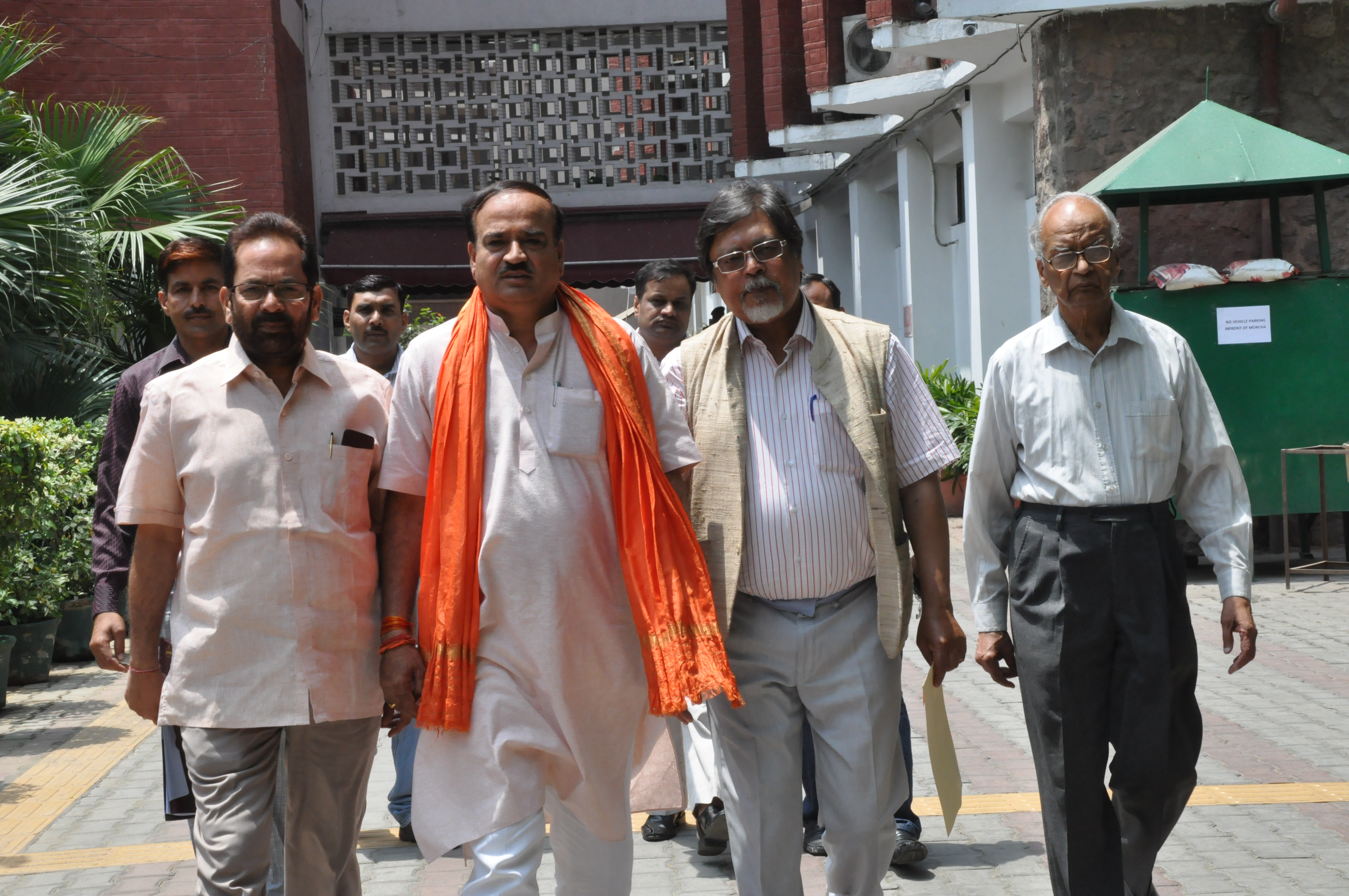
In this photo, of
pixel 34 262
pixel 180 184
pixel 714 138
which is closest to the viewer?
pixel 34 262

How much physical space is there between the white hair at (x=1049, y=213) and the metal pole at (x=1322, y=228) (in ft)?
20.0

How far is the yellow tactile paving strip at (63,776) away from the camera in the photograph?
18.2 feet

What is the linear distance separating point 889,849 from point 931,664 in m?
0.48

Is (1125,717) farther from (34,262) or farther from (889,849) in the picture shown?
(34,262)

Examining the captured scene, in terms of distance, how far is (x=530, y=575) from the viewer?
10.7 ft

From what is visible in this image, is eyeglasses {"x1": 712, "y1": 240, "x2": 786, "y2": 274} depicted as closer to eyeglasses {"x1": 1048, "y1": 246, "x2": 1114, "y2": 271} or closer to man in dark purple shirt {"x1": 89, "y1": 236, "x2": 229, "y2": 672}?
eyeglasses {"x1": 1048, "y1": 246, "x2": 1114, "y2": 271}

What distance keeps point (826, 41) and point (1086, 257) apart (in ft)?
40.8

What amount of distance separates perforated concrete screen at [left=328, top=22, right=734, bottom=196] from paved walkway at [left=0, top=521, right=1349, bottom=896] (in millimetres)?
12323

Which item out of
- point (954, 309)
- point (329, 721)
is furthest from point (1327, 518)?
point (329, 721)

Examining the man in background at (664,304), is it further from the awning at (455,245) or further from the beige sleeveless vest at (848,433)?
the awning at (455,245)

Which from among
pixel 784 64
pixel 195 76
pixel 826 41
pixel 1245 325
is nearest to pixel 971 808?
pixel 1245 325

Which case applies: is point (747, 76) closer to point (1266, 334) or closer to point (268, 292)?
point (1266, 334)

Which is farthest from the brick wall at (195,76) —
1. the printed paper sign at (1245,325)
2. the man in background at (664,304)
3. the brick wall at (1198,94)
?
the man in background at (664,304)

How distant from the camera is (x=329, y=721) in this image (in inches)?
135
